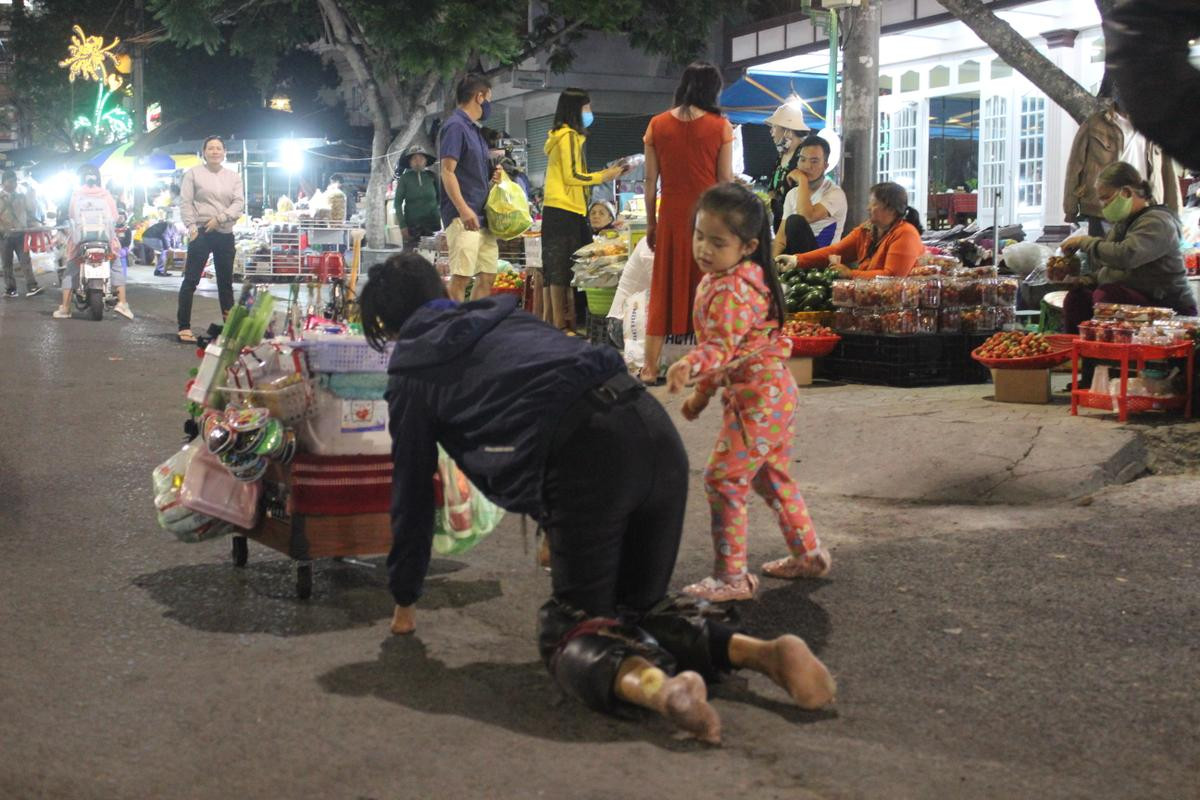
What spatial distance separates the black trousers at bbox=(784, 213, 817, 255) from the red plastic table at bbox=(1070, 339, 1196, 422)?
10.4ft

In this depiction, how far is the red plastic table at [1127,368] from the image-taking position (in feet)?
25.3

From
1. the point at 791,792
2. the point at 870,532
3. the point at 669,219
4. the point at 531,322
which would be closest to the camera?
the point at 791,792

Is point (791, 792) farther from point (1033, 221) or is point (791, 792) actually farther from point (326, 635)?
point (1033, 221)

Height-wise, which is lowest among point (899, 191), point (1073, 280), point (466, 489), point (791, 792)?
point (791, 792)

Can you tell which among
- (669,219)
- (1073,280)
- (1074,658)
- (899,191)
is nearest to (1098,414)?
(1073,280)

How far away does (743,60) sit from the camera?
29.1m

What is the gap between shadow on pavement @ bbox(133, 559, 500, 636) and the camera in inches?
187

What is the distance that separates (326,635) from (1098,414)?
516 cm

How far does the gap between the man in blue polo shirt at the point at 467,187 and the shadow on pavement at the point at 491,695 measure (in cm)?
653

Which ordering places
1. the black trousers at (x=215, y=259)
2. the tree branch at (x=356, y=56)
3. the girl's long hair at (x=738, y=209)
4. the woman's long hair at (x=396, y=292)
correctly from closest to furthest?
the woman's long hair at (x=396, y=292), the girl's long hair at (x=738, y=209), the black trousers at (x=215, y=259), the tree branch at (x=356, y=56)

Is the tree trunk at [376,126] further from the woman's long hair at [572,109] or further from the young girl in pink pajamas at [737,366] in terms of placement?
the young girl in pink pajamas at [737,366]

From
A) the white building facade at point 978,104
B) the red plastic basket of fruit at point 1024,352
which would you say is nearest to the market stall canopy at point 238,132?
the white building facade at point 978,104

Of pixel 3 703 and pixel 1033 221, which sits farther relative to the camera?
pixel 1033 221

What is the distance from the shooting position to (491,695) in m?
4.00
